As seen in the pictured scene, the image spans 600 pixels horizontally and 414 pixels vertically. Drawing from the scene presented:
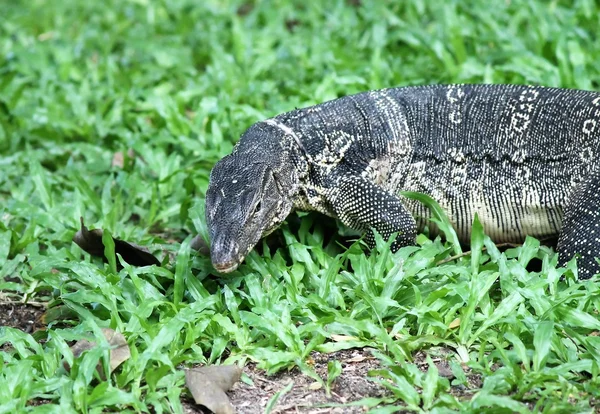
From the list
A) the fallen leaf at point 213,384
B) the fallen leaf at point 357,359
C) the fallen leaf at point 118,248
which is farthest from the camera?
the fallen leaf at point 118,248

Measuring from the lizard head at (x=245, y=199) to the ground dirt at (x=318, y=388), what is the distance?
615mm

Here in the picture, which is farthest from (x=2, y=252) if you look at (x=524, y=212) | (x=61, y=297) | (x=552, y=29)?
(x=552, y=29)

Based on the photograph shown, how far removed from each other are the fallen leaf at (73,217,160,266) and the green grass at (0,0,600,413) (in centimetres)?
7

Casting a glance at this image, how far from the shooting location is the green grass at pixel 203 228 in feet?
12.1

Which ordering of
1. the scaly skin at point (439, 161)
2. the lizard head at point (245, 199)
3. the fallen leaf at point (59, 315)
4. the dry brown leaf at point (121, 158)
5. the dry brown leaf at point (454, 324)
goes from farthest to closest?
the dry brown leaf at point (121, 158) < the scaly skin at point (439, 161) < the fallen leaf at point (59, 315) < the lizard head at point (245, 199) < the dry brown leaf at point (454, 324)

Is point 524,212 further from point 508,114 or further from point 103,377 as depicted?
point 103,377

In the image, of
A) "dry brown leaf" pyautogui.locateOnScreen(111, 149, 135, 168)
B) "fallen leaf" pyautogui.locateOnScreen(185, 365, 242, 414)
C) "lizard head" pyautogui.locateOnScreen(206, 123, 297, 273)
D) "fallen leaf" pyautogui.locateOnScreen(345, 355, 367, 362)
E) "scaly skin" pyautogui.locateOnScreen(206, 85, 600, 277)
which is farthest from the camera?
"dry brown leaf" pyautogui.locateOnScreen(111, 149, 135, 168)

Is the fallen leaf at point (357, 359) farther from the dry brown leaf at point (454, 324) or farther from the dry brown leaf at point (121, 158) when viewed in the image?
the dry brown leaf at point (121, 158)

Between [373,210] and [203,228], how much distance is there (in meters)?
1.01

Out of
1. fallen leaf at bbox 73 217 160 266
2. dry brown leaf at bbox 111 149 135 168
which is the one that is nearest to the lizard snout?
fallen leaf at bbox 73 217 160 266

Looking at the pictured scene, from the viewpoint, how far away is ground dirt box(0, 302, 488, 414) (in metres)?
3.56

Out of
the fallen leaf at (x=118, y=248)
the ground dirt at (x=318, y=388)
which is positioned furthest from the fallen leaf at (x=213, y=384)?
the fallen leaf at (x=118, y=248)

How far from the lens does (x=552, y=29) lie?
7090mm

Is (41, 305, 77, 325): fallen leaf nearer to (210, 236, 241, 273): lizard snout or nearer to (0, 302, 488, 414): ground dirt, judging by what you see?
(0, 302, 488, 414): ground dirt
